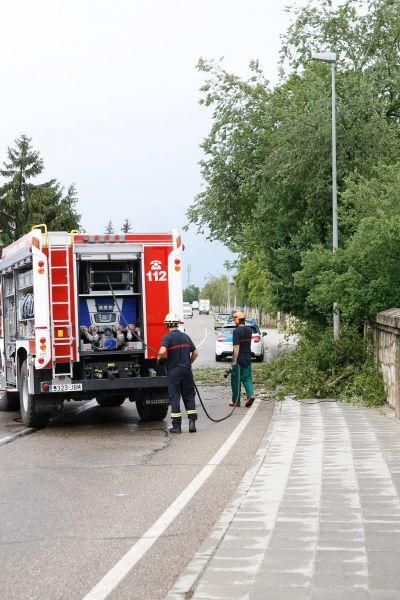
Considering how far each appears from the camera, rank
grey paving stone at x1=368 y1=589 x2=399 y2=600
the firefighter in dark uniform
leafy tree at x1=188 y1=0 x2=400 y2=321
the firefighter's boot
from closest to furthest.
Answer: grey paving stone at x1=368 y1=589 x2=399 y2=600, the firefighter in dark uniform, the firefighter's boot, leafy tree at x1=188 y1=0 x2=400 y2=321

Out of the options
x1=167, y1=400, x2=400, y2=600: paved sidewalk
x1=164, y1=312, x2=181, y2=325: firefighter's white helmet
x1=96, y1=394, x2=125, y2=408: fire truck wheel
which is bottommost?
x1=96, y1=394, x2=125, y2=408: fire truck wheel

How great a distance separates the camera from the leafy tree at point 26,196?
225ft

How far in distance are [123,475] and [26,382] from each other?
5.33m

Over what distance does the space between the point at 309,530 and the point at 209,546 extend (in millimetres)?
850

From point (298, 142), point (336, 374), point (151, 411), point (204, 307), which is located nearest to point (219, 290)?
point (204, 307)

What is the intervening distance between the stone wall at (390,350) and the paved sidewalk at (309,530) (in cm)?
360

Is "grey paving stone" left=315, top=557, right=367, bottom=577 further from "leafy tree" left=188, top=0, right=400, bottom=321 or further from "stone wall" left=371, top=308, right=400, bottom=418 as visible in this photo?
"leafy tree" left=188, top=0, right=400, bottom=321

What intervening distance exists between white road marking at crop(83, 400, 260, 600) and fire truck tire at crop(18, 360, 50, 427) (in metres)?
4.20

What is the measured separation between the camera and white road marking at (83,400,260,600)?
5.74 m

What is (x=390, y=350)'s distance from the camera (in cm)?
1670

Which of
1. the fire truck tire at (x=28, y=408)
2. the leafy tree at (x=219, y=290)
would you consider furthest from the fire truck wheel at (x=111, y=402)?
the leafy tree at (x=219, y=290)

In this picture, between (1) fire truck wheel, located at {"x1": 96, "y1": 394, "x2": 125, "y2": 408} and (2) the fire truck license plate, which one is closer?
(2) the fire truck license plate

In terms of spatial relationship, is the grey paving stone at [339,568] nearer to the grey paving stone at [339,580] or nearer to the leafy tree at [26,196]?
the grey paving stone at [339,580]

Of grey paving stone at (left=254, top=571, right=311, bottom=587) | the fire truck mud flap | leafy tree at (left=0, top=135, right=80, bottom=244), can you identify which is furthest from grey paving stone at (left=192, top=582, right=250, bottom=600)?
leafy tree at (left=0, top=135, right=80, bottom=244)
